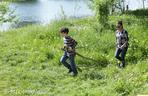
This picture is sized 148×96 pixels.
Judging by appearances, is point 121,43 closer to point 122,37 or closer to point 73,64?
point 122,37

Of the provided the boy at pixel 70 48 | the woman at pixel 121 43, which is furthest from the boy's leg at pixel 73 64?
the woman at pixel 121 43

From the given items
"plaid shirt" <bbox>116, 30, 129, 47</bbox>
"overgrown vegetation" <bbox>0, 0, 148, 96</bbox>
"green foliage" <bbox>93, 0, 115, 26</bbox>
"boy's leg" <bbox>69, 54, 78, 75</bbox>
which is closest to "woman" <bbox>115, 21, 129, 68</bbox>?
"plaid shirt" <bbox>116, 30, 129, 47</bbox>

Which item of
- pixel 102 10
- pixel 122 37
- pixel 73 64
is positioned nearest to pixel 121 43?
pixel 122 37

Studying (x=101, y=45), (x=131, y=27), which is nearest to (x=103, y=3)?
(x=131, y=27)

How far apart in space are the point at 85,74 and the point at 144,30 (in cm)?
572

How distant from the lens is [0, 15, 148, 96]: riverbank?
428 inches

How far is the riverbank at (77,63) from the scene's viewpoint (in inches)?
428

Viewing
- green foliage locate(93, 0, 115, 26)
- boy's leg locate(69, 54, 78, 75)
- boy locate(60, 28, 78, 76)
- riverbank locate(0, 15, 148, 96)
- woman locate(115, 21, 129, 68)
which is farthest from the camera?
green foliage locate(93, 0, 115, 26)

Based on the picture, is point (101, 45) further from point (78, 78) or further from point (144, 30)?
point (78, 78)

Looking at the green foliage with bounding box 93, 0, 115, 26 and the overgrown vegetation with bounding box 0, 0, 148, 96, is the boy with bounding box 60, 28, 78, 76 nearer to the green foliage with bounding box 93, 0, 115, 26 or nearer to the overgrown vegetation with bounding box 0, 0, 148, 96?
the overgrown vegetation with bounding box 0, 0, 148, 96

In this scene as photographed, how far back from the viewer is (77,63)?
1457cm

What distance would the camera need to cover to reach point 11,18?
25.7m

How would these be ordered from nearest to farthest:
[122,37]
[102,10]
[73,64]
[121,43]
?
[73,64] → [122,37] → [121,43] → [102,10]

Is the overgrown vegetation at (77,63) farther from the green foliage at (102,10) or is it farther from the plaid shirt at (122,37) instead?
the plaid shirt at (122,37)
